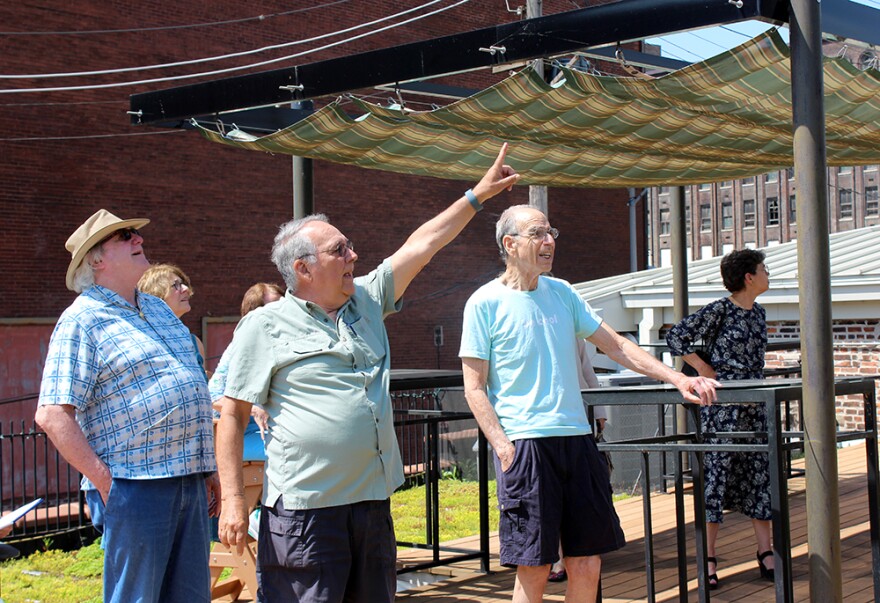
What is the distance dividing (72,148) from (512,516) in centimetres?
1566

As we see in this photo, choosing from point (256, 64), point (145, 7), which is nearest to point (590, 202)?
point (256, 64)

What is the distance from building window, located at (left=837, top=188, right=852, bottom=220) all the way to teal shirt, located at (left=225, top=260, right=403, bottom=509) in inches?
2921

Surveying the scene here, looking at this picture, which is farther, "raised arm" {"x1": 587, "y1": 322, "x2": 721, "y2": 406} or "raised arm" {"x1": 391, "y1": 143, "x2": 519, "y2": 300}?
"raised arm" {"x1": 587, "y1": 322, "x2": 721, "y2": 406}

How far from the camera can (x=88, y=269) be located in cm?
394

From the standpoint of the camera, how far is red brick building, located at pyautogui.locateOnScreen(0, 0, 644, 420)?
1723 centimetres

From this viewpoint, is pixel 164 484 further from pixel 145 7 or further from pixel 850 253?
pixel 145 7

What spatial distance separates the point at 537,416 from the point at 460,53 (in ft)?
6.94

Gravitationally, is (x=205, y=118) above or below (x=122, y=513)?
above

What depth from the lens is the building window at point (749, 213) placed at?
75.9m

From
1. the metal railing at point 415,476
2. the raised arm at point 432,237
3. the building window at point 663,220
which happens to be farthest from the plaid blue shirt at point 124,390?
the building window at point 663,220

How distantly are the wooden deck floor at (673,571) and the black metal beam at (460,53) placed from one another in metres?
2.79

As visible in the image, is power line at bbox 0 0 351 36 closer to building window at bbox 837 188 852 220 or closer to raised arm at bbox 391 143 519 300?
raised arm at bbox 391 143 519 300

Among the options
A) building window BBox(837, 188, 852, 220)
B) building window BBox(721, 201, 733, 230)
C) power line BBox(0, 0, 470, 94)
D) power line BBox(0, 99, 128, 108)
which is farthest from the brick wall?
building window BBox(721, 201, 733, 230)

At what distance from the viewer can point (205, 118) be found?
21.7 ft
